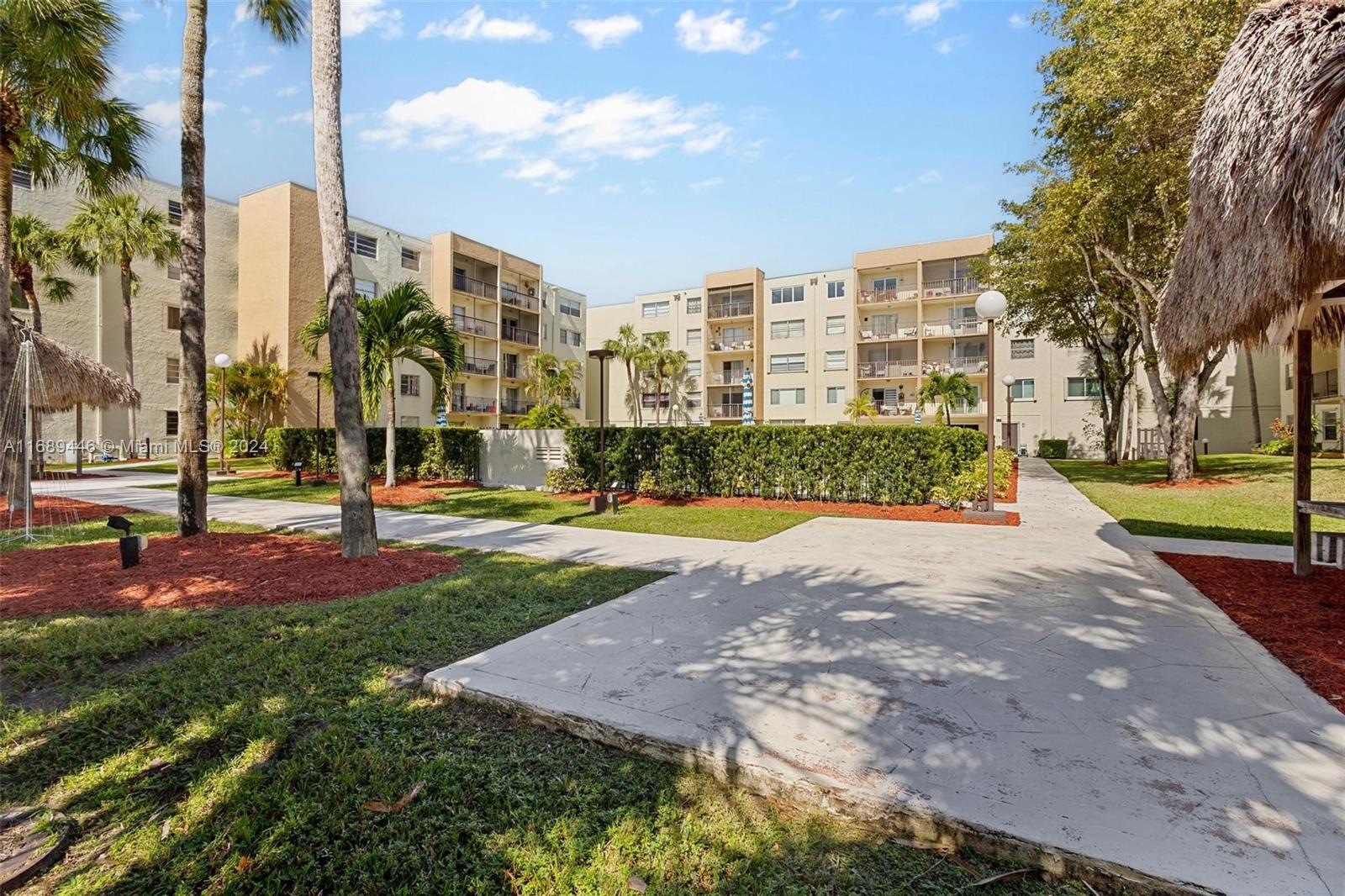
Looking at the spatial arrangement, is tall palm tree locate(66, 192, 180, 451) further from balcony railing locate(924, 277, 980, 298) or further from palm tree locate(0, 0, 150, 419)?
balcony railing locate(924, 277, 980, 298)

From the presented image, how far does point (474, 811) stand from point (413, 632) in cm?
230

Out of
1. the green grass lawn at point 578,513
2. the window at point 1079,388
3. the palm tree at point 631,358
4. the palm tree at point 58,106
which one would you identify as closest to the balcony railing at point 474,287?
the palm tree at point 631,358

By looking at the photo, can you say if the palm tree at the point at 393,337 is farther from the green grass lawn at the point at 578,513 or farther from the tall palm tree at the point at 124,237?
the tall palm tree at the point at 124,237

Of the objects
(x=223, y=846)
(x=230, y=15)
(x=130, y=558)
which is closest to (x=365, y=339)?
(x=230, y=15)

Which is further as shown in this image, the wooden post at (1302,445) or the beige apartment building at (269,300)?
the beige apartment building at (269,300)

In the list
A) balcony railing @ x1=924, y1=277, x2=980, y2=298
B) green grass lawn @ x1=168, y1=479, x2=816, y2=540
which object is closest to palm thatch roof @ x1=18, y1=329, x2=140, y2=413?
green grass lawn @ x1=168, y1=479, x2=816, y2=540

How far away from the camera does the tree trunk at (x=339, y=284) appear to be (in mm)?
6574

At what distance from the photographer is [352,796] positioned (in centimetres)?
249

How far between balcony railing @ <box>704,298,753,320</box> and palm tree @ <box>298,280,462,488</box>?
1195 inches

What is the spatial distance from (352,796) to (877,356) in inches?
1641

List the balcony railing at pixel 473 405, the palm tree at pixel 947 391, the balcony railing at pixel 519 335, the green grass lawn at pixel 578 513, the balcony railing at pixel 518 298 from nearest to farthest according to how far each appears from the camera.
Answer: the green grass lawn at pixel 578 513 < the palm tree at pixel 947 391 < the balcony railing at pixel 473 405 < the balcony railing at pixel 518 298 < the balcony railing at pixel 519 335

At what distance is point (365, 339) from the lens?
560 inches

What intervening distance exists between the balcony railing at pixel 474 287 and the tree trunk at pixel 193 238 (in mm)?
29608

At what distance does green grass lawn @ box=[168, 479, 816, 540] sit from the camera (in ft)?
31.4
